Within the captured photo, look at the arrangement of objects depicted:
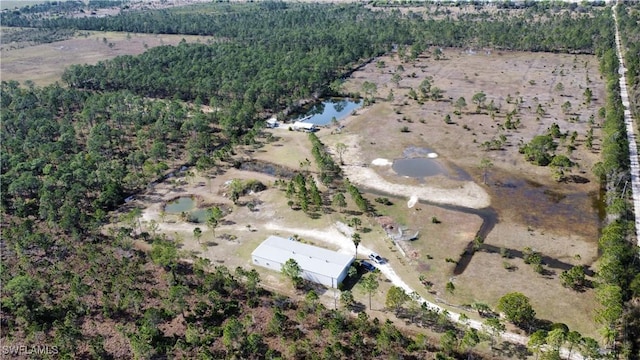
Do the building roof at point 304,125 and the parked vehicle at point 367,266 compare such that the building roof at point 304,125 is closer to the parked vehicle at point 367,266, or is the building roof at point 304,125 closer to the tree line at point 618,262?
the parked vehicle at point 367,266

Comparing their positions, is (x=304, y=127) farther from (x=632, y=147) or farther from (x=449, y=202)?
(x=632, y=147)

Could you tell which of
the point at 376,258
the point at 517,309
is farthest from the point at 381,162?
the point at 517,309

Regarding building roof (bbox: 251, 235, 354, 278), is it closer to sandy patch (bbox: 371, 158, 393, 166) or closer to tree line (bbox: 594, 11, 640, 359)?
tree line (bbox: 594, 11, 640, 359)

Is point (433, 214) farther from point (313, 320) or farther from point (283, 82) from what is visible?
point (283, 82)

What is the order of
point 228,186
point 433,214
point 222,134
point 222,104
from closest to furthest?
point 433,214
point 228,186
point 222,134
point 222,104

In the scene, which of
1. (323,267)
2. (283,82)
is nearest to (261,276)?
(323,267)

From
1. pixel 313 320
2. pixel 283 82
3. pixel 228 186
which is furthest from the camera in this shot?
pixel 283 82

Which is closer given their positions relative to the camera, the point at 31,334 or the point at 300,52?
the point at 31,334

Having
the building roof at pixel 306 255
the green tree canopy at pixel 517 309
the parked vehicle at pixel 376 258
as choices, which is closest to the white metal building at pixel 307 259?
the building roof at pixel 306 255
